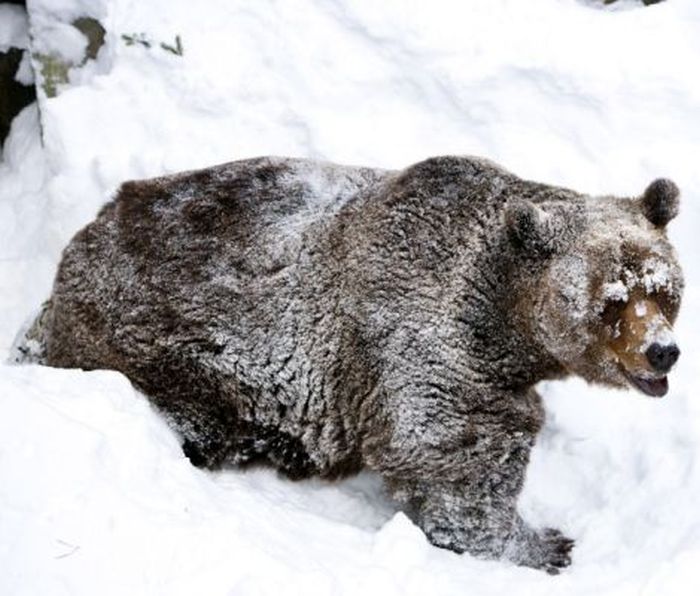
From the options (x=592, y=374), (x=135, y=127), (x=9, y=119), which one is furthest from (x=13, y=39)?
(x=592, y=374)

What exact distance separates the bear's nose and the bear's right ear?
2.70 ft

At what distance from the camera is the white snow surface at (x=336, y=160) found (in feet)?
17.4

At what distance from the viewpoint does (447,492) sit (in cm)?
657

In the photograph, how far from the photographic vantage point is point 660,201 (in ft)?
20.9

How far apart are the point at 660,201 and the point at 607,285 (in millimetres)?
756

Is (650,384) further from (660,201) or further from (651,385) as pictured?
(660,201)

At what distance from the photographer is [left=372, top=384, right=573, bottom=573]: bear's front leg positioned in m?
6.52

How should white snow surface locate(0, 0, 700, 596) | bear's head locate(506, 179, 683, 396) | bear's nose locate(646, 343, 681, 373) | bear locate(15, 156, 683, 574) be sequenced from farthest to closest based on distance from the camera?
bear locate(15, 156, 683, 574), bear's head locate(506, 179, 683, 396), bear's nose locate(646, 343, 681, 373), white snow surface locate(0, 0, 700, 596)

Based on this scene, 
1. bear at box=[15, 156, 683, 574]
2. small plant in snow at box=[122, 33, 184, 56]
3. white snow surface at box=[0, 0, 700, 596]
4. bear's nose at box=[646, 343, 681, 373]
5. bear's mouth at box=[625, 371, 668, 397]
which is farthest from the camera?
small plant in snow at box=[122, 33, 184, 56]

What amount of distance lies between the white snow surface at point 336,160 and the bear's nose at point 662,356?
977mm

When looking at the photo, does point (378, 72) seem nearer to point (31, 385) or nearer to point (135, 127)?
point (135, 127)

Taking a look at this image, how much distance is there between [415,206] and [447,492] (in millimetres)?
1746

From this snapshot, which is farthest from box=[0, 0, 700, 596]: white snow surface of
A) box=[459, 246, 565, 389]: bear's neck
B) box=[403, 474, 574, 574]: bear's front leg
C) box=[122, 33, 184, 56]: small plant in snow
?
box=[459, 246, 565, 389]: bear's neck

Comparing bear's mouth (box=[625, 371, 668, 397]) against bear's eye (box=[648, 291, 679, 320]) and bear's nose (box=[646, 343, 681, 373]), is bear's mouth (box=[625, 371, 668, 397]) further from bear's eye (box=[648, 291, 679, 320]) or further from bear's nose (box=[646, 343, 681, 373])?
bear's eye (box=[648, 291, 679, 320])
